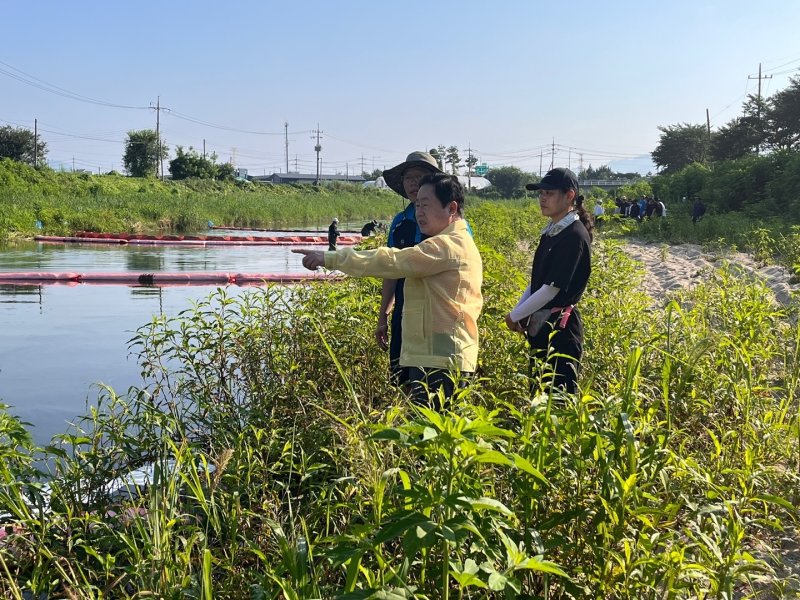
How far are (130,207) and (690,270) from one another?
21.2 meters

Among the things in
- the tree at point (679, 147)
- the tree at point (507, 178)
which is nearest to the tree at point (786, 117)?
the tree at point (679, 147)

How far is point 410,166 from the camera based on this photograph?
12.9ft

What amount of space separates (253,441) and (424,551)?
57.8 inches

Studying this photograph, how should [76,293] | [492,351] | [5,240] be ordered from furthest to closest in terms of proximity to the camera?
1. [5,240]
2. [76,293]
3. [492,351]

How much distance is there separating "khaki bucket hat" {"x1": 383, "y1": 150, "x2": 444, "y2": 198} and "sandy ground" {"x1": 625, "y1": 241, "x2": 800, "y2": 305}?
3.14m

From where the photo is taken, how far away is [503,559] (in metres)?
1.92

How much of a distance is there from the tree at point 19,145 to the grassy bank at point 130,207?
12198 millimetres

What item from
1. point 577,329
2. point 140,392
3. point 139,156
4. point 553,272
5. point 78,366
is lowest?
point 78,366

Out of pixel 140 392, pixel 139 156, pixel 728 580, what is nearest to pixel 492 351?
pixel 140 392

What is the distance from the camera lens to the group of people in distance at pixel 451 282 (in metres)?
2.94

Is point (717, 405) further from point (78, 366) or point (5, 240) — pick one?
point (5, 240)

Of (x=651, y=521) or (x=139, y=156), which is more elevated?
(x=139, y=156)

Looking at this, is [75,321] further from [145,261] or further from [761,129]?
[761,129]

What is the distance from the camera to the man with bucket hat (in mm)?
3756
